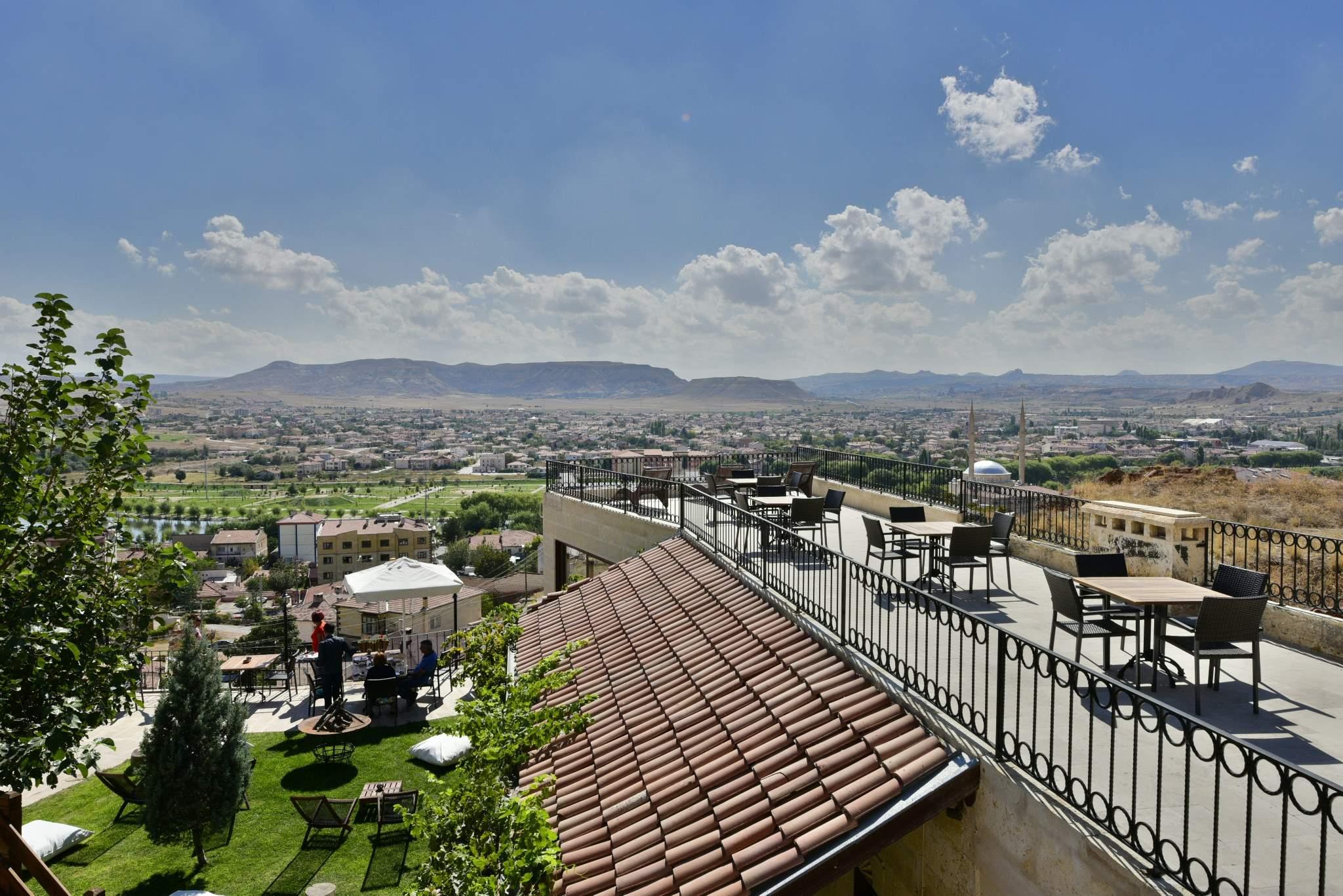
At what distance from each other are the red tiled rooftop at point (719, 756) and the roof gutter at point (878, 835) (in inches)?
4.3

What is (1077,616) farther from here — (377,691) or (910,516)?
(377,691)

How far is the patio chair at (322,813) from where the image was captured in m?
10.5

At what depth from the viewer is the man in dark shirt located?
1434cm

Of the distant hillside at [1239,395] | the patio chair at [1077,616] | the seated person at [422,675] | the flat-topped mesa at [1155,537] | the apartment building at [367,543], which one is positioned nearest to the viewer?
the patio chair at [1077,616]

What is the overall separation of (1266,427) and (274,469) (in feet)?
636

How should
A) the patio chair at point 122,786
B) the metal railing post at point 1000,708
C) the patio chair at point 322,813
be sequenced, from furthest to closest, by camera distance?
1. the patio chair at point 122,786
2. the patio chair at point 322,813
3. the metal railing post at point 1000,708

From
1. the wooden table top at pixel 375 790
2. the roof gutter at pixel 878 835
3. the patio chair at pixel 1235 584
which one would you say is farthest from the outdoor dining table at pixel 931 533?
the wooden table top at pixel 375 790

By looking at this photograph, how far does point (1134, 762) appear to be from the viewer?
3.61m

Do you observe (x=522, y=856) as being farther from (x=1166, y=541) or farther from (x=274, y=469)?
(x=274, y=469)

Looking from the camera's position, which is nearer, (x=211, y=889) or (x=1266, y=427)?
(x=211, y=889)

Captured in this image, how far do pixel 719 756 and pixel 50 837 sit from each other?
969cm

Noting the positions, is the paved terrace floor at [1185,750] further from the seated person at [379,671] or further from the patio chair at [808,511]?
the seated person at [379,671]

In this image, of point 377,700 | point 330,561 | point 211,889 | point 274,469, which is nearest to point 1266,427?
point 377,700

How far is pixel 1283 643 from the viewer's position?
7.74m
